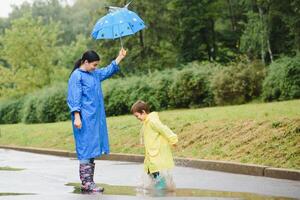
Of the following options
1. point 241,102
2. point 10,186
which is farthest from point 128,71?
point 10,186

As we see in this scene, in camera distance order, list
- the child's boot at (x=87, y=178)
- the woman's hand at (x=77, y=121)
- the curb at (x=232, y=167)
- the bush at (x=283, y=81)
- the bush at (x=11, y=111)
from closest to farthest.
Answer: the woman's hand at (x=77, y=121) → the child's boot at (x=87, y=178) → the curb at (x=232, y=167) → the bush at (x=283, y=81) → the bush at (x=11, y=111)

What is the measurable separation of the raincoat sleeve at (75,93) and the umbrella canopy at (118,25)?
3.17ft

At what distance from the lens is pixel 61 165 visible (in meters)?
16.6

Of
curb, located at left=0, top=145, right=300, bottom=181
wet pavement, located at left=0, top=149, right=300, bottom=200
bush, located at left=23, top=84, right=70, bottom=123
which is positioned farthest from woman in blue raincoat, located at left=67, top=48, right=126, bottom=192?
bush, located at left=23, top=84, right=70, bottom=123

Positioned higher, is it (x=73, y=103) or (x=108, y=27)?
(x=108, y=27)

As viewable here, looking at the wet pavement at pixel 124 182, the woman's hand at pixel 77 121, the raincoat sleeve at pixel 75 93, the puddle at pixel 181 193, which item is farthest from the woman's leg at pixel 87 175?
the raincoat sleeve at pixel 75 93

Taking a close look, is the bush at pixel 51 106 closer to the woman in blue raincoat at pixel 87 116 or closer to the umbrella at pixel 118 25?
the umbrella at pixel 118 25

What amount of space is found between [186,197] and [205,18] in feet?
163

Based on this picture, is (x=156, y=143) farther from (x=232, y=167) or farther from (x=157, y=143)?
(x=232, y=167)

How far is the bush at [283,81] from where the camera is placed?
27.9 metres

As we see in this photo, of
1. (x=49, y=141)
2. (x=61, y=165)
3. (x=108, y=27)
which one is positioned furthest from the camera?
(x=49, y=141)

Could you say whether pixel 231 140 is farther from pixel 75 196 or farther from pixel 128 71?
pixel 128 71

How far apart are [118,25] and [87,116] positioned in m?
1.63

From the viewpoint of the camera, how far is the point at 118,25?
35.1 ft
